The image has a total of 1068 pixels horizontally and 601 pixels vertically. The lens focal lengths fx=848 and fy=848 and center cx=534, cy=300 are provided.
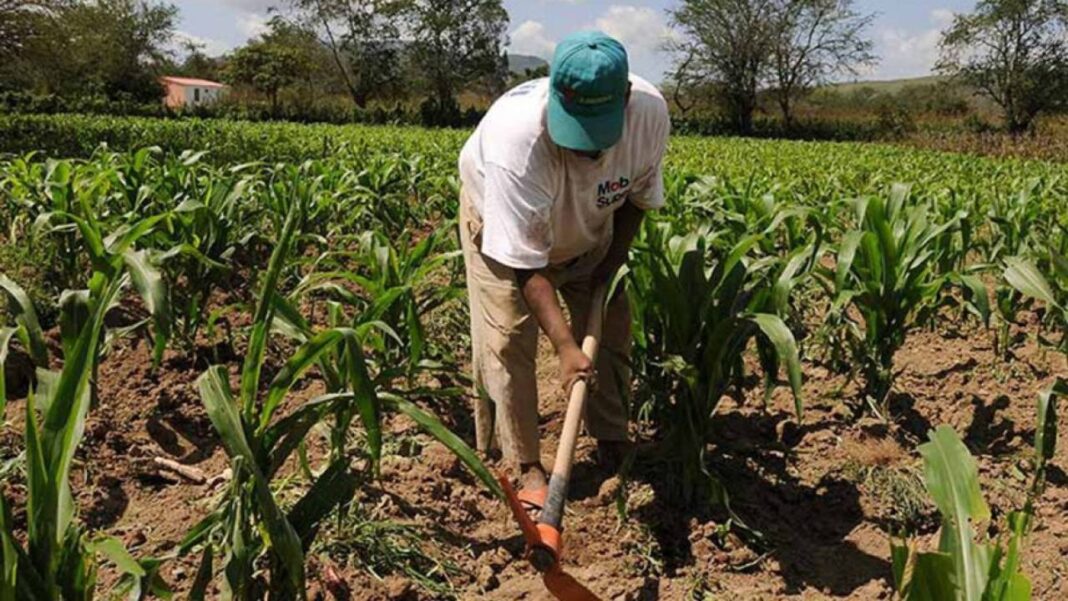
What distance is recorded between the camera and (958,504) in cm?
143

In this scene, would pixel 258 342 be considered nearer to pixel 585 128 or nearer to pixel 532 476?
pixel 585 128

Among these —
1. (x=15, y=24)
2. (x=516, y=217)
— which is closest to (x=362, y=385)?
(x=516, y=217)

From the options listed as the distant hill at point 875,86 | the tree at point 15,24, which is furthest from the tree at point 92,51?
the distant hill at point 875,86

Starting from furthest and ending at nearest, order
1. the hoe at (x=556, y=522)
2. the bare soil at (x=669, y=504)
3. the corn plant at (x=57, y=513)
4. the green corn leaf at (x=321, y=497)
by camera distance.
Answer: the bare soil at (x=669, y=504), the hoe at (x=556, y=522), the green corn leaf at (x=321, y=497), the corn plant at (x=57, y=513)

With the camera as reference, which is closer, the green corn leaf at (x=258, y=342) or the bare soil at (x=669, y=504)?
the green corn leaf at (x=258, y=342)

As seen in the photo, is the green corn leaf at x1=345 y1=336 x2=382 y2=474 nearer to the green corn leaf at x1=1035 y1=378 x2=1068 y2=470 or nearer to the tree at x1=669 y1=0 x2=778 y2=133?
the green corn leaf at x1=1035 y1=378 x2=1068 y2=470

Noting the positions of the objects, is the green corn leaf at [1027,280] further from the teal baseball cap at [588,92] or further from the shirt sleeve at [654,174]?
the teal baseball cap at [588,92]

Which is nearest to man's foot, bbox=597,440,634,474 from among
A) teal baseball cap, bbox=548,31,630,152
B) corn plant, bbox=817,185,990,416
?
corn plant, bbox=817,185,990,416

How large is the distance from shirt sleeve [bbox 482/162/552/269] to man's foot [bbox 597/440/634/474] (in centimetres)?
85

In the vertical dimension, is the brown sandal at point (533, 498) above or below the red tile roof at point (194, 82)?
below

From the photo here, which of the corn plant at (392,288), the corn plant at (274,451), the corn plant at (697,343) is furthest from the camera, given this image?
the corn plant at (392,288)

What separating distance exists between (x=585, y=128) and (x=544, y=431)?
54.8 inches

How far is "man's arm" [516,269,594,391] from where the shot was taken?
206cm

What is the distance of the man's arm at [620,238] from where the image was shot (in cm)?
258
